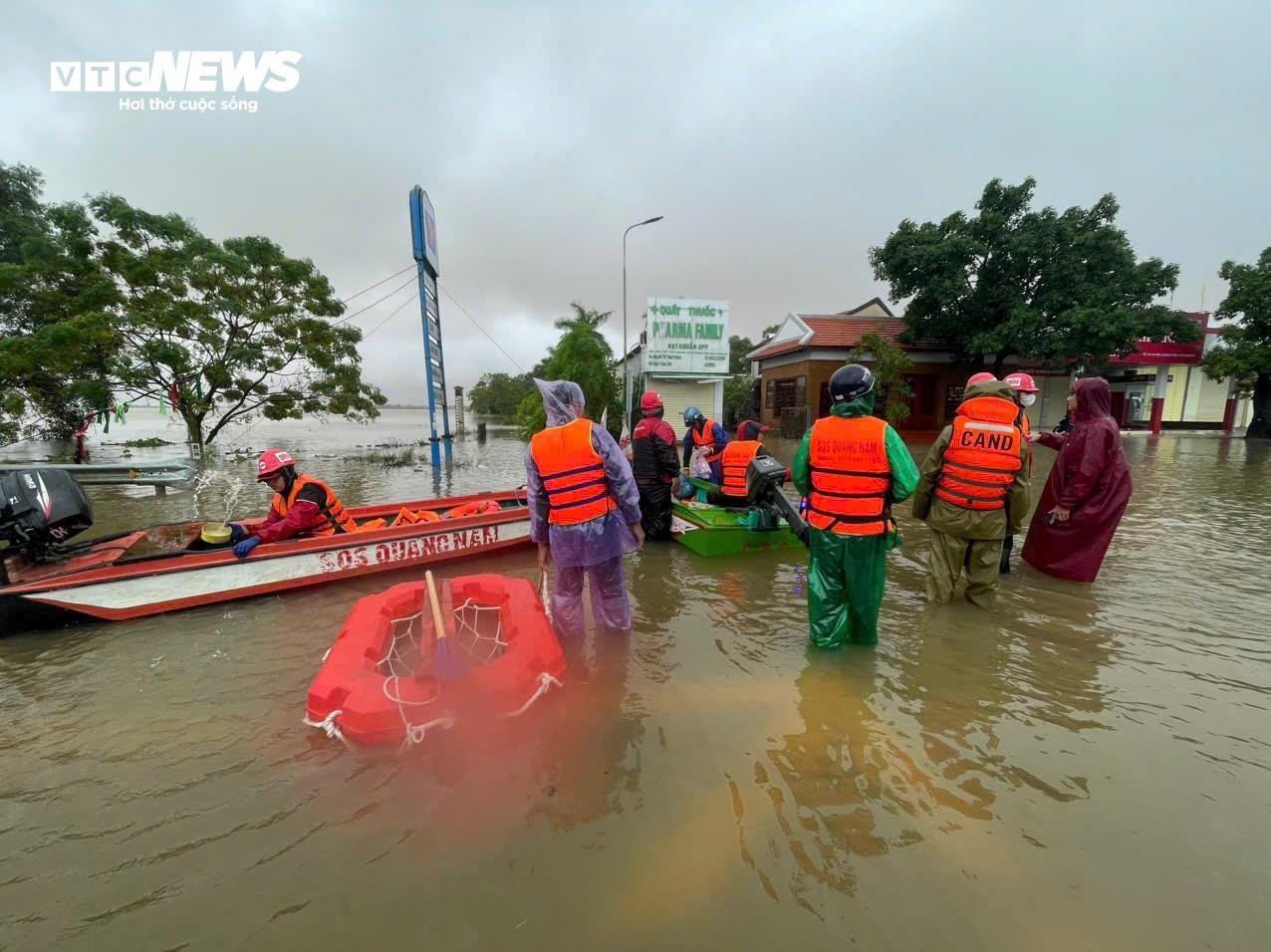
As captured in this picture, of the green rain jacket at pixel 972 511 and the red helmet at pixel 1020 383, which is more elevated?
the red helmet at pixel 1020 383

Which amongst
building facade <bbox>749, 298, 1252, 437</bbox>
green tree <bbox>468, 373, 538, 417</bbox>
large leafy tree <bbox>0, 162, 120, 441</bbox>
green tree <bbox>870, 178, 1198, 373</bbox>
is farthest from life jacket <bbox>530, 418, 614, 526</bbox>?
green tree <bbox>468, 373, 538, 417</bbox>

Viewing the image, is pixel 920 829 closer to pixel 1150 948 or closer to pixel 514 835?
pixel 1150 948

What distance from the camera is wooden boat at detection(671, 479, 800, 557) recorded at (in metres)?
5.94

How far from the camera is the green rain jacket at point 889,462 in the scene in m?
3.13

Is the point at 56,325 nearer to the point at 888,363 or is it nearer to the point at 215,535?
the point at 215,535

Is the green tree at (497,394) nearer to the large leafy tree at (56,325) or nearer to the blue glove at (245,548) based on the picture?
the large leafy tree at (56,325)

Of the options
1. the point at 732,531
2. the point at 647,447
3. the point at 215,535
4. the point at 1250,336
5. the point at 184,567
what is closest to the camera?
the point at 184,567

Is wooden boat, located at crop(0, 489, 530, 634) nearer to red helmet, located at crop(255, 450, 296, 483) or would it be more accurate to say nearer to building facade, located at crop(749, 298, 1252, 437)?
red helmet, located at crop(255, 450, 296, 483)

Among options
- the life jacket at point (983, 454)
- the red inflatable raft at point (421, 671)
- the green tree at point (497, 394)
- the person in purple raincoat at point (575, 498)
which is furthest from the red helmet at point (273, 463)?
the green tree at point (497, 394)

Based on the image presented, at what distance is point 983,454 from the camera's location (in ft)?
12.6

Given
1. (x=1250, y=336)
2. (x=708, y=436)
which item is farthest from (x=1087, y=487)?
(x=1250, y=336)

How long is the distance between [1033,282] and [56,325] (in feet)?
96.8

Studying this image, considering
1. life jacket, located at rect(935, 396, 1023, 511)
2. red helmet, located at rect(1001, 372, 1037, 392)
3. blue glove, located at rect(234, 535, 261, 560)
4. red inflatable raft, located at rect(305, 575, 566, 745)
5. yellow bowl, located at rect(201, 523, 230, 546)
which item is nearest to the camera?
red inflatable raft, located at rect(305, 575, 566, 745)

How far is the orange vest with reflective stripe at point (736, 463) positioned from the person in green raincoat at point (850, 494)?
2.58 m
